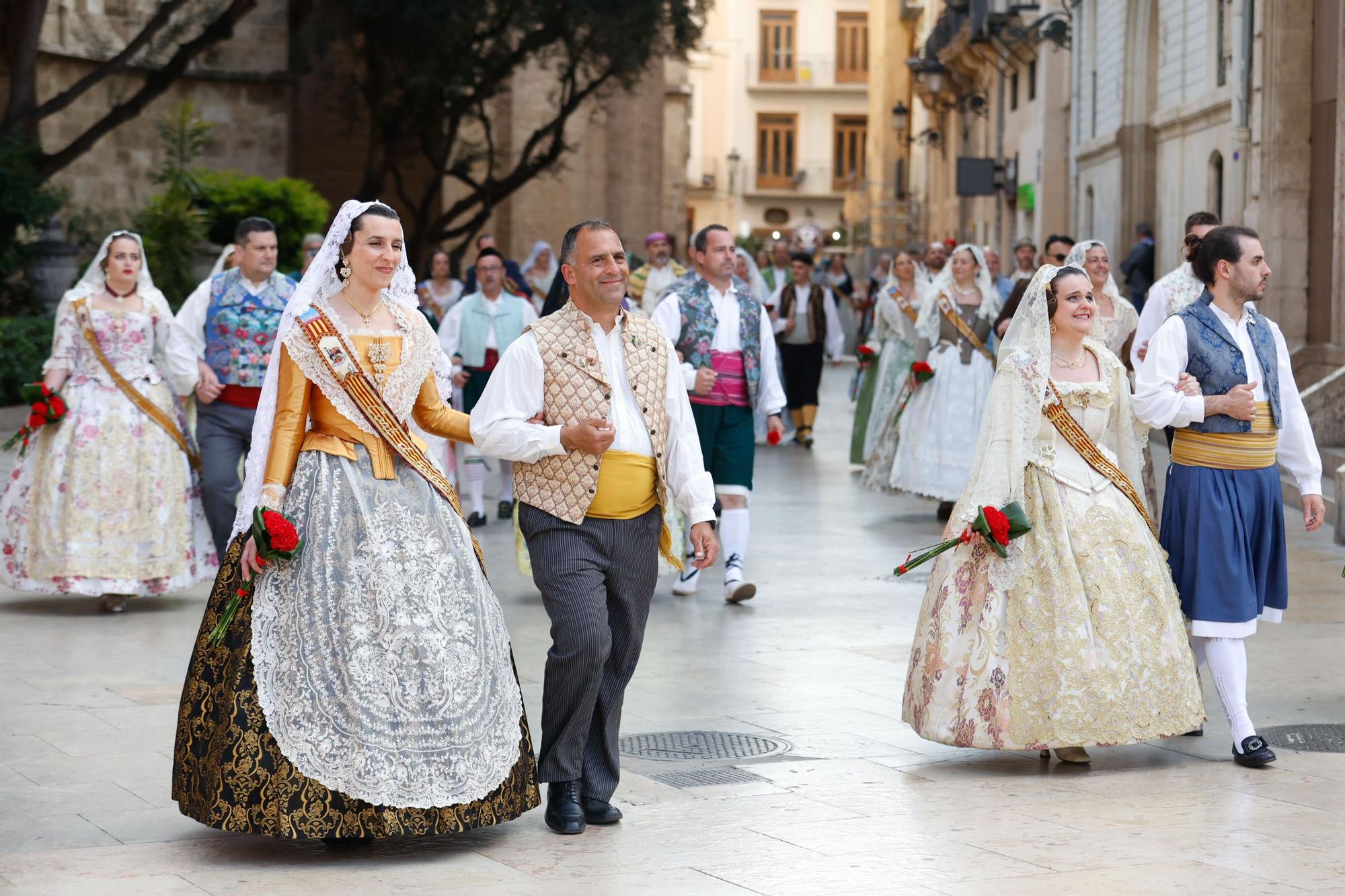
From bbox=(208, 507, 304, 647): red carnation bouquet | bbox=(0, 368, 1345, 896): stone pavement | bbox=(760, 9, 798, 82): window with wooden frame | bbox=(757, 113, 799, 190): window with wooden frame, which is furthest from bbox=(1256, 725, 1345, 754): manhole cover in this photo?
bbox=(760, 9, 798, 82): window with wooden frame

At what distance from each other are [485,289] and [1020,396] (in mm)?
7222

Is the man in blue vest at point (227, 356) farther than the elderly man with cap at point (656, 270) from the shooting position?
No

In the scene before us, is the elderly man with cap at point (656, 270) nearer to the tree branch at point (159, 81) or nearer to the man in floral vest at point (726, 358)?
the man in floral vest at point (726, 358)

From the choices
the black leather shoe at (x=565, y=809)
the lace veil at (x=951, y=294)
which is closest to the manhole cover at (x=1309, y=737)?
the black leather shoe at (x=565, y=809)

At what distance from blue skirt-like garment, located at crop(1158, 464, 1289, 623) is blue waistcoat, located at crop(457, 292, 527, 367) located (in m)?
6.92

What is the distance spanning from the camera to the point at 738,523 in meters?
10.7

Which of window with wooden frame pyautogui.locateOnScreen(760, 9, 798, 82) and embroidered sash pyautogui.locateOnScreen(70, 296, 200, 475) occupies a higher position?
window with wooden frame pyautogui.locateOnScreen(760, 9, 798, 82)

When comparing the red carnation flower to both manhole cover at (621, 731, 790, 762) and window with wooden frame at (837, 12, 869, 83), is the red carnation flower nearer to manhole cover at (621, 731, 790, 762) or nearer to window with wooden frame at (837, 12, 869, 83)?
manhole cover at (621, 731, 790, 762)

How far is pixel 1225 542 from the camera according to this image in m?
6.91

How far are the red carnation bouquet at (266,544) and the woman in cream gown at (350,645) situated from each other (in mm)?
25

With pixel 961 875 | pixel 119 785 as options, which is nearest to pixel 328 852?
pixel 119 785

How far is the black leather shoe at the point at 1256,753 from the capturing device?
6.66m

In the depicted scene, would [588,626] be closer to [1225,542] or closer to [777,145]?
[1225,542]

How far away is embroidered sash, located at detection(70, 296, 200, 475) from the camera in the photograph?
33.1 ft
